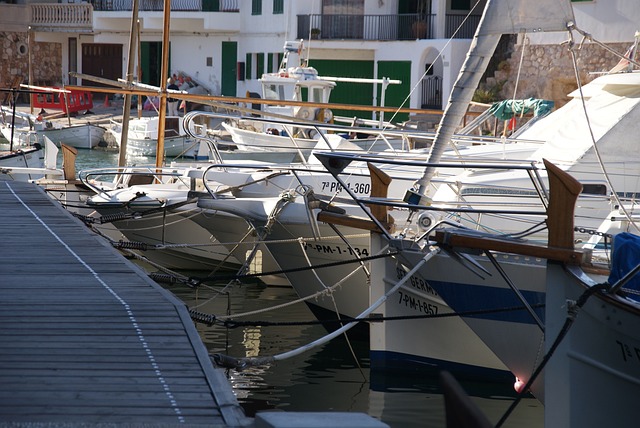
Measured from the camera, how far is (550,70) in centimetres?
2922

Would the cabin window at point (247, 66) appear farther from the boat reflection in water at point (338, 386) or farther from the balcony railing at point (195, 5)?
the boat reflection in water at point (338, 386)

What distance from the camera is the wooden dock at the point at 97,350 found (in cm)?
527

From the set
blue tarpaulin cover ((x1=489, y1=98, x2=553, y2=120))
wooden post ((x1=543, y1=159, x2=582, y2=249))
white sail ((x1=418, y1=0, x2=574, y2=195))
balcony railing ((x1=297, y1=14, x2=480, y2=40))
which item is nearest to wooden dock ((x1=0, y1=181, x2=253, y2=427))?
wooden post ((x1=543, y1=159, x2=582, y2=249))

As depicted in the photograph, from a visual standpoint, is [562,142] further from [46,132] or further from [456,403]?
[46,132]

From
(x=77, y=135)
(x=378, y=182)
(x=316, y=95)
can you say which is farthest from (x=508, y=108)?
(x=77, y=135)

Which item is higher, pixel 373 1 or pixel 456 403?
pixel 373 1

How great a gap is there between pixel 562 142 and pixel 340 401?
177 inches

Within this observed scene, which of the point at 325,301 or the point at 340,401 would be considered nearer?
the point at 340,401

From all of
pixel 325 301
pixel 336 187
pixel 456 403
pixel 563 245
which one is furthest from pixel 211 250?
pixel 456 403

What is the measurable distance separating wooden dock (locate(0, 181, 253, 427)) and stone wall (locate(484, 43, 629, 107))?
20283mm

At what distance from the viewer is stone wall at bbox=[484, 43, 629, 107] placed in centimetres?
2770

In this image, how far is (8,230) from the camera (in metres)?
11.6

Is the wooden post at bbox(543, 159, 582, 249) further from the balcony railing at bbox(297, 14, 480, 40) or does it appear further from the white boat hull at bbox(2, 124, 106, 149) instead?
the white boat hull at bbox(2, 124, 106, 149)

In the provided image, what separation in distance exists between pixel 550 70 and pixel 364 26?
28.3 feet
